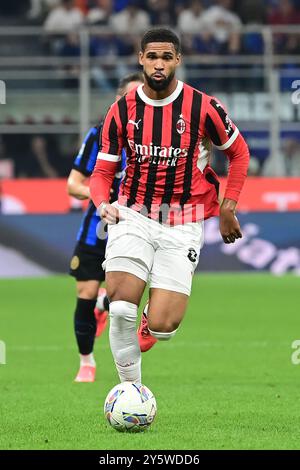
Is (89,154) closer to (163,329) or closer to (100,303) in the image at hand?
(100,303)

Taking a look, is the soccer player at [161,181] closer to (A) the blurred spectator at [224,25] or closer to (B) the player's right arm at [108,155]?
(B) the player's right arm at [108,155]

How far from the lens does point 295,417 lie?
6.75m

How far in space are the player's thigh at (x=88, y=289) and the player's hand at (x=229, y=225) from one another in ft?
7.20

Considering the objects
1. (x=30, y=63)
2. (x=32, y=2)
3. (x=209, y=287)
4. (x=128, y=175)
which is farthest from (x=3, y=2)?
(x=128, y=175)

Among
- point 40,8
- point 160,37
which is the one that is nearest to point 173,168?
point 160,37

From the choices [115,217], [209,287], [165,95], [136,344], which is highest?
[165,95]

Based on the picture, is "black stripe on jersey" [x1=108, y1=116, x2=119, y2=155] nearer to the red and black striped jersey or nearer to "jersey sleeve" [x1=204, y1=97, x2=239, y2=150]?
the red and black striped jersey

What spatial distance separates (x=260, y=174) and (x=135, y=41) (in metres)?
3.28

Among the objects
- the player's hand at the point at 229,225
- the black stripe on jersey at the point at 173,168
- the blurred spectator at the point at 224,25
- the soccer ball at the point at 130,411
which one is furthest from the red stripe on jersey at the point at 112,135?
the blurred spectator at the point at 224,25

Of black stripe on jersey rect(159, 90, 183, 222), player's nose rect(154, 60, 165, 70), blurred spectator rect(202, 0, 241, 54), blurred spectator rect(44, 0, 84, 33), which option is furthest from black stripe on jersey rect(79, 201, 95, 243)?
blurred spectator rect(44, 0, 84, 33)

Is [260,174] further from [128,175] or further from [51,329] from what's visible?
[128,175]

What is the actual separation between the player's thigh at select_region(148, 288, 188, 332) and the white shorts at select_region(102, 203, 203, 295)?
40 millimetres

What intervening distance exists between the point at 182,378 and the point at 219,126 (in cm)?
278

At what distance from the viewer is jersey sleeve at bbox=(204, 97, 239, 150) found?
673 centimetres
